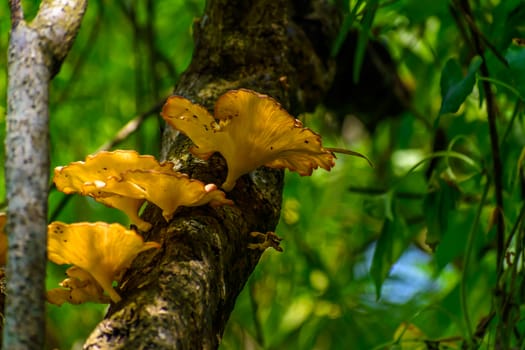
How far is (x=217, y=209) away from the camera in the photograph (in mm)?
972

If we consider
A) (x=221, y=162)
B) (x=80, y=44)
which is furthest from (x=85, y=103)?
(x=221, y=162)

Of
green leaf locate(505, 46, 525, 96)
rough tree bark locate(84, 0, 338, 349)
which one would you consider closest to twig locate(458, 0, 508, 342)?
green leaf locate(505, 46, 525, 96)

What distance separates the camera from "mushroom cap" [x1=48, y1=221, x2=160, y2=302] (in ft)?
2.67

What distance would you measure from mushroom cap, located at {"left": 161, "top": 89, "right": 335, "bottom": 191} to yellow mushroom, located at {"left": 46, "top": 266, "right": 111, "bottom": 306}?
21 cm

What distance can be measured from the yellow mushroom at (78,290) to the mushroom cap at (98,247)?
0.8 inches

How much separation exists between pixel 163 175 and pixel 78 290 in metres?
0.18

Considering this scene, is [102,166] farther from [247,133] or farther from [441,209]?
[441,209]

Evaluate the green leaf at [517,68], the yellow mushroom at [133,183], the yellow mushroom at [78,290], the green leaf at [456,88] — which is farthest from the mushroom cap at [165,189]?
the green leaf at [517,68]

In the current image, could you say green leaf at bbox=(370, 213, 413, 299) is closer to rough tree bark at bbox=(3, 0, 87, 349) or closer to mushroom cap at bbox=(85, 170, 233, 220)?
mushroom cap at bbox=(85, 170, 233, 220)

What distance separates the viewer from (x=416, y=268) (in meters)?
3.32

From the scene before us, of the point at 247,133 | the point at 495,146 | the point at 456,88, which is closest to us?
the point at 247,133

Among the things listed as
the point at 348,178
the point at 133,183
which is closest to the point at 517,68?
the point at 133,183

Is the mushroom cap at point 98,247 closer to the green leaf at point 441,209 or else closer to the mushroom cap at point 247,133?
the mushroom cap at point 247,133

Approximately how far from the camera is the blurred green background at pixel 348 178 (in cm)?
181
